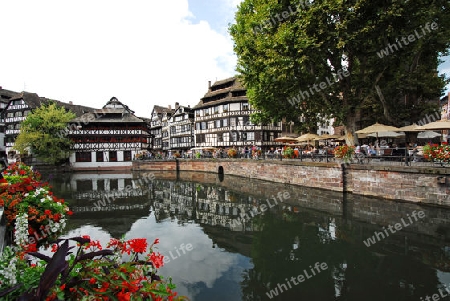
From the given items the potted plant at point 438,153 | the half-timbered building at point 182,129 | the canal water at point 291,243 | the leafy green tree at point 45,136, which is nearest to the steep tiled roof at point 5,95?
the leafy green tree at point 45,136

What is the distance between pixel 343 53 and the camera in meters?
18.8

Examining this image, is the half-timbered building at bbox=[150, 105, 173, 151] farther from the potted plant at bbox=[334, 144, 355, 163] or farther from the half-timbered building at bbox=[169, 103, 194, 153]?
the potted plant at bbox=[334, 144, 355, 163]

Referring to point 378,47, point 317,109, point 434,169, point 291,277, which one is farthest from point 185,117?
point 291,277

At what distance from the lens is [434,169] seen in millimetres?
13086

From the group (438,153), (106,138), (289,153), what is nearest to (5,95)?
(106,138)

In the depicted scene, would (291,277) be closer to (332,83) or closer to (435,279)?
(435,279)

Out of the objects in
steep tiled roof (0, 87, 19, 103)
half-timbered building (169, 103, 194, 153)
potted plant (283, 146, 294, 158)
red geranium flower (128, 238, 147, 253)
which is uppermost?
steep tiled roof (0, 87, 19, 103)

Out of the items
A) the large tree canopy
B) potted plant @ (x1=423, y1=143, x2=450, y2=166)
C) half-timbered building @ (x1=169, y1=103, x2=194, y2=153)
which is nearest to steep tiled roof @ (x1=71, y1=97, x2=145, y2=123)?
half-timbered building @ (x1=169, y1=103, x2=194, y2=153)

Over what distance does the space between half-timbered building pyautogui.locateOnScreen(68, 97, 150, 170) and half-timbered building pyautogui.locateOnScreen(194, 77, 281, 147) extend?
11391mm

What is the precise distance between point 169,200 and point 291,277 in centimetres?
1339

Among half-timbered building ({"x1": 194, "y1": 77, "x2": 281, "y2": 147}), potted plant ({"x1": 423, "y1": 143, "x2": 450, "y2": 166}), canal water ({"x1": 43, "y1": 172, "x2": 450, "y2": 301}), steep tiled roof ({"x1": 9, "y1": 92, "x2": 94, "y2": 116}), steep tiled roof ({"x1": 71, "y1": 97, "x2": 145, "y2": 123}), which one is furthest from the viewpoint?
steep tiled roof ({"x1": 9, "y1": 92, "x2": 94, "y2": 116})

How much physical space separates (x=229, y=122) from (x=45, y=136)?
28614 millimetres

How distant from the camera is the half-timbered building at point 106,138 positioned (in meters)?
46.8

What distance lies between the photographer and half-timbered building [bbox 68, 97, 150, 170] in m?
46.8
